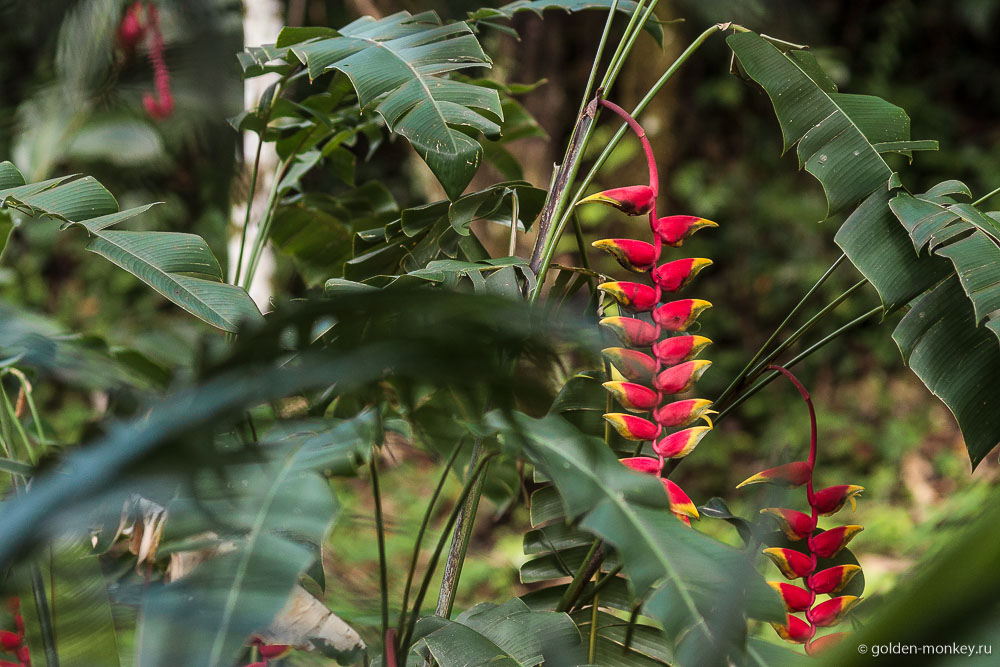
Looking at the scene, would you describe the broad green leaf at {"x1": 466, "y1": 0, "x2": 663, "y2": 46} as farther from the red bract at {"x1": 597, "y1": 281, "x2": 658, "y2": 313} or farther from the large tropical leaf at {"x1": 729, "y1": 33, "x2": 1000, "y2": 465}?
the red bract at {"x1": 597, "y1": 281, "x2": 658, "y2": 313}

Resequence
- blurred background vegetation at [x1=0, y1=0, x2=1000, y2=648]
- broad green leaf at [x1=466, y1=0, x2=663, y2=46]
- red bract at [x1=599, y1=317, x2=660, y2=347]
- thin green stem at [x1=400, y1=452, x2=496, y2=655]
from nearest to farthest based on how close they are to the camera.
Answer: thin green stem at [x1=400, y1=452, x2=496, y2=655]
red bract at [x1=599, y1=317, x2=660, y2=347]
broad green leaf at [x1=466, y1=0, x2=663, y2=46]
blurred background vegetation at [x1=0, y1=0, x2=1000, y2=648]

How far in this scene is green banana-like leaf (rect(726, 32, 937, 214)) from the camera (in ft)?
1.81

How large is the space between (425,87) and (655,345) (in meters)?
0.27

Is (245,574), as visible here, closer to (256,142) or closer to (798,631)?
(798,631)

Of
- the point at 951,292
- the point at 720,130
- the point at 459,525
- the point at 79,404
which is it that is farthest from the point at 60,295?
the point at 951,292

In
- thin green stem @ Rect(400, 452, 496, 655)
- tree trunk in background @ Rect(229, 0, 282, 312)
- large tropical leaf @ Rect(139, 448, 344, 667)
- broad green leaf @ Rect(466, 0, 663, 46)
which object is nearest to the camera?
large tropical leaf @ Rect(139, 448, 344, 667)

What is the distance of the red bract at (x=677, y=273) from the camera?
20.2 inches

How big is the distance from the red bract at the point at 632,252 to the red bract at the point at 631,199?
0.08 ft

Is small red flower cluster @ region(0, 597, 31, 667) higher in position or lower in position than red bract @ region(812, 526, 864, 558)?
lower

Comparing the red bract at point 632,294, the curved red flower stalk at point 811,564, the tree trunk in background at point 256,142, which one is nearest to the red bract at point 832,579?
the curved red flower stalk at point 811,564

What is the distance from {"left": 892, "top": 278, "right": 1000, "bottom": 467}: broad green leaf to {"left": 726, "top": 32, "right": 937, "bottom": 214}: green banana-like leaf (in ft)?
0.31

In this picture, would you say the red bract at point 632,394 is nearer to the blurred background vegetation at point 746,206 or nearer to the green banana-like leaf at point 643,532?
the green banana-like leaf at point 643,532

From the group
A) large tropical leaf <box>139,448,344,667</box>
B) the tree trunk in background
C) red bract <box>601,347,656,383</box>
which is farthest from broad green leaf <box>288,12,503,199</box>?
the tree trunk in background

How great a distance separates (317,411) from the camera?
0.45 metres
